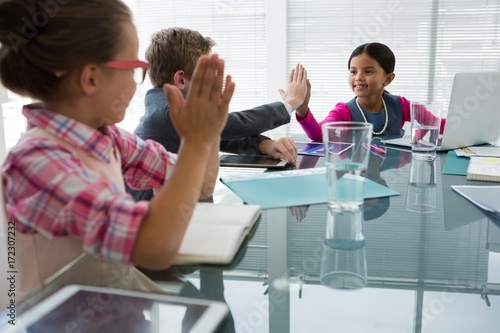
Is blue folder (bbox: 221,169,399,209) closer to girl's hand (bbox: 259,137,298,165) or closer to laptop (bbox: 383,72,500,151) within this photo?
girl's hand (bbox: 259,137,298,165)

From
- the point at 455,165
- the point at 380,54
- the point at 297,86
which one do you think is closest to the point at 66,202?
the point at 455,165

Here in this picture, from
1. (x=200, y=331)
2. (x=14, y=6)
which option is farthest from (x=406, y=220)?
(x=14, y=6)

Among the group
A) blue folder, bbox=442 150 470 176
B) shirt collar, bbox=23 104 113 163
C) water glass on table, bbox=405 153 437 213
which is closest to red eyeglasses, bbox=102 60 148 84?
shirt collar, bbox=23 104 113 163

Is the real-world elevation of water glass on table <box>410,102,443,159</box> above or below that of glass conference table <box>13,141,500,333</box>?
above

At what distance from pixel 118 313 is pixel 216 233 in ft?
0.77

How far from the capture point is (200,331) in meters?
0.52

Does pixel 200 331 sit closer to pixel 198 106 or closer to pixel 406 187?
pixel 198 106

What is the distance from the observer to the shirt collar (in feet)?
2.42

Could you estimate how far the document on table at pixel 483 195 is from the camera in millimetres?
964

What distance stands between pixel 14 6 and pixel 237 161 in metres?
0.84

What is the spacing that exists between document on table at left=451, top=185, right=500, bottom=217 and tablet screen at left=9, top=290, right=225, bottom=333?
2.14ft

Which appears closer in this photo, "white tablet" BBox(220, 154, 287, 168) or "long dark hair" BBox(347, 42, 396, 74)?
"white tablet" BBox(220, 154, 287, 168)

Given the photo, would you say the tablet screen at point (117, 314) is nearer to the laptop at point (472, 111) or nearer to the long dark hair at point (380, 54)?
the laptop at point (472, 111)

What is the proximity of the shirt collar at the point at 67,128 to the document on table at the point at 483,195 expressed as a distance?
2.41 feet
